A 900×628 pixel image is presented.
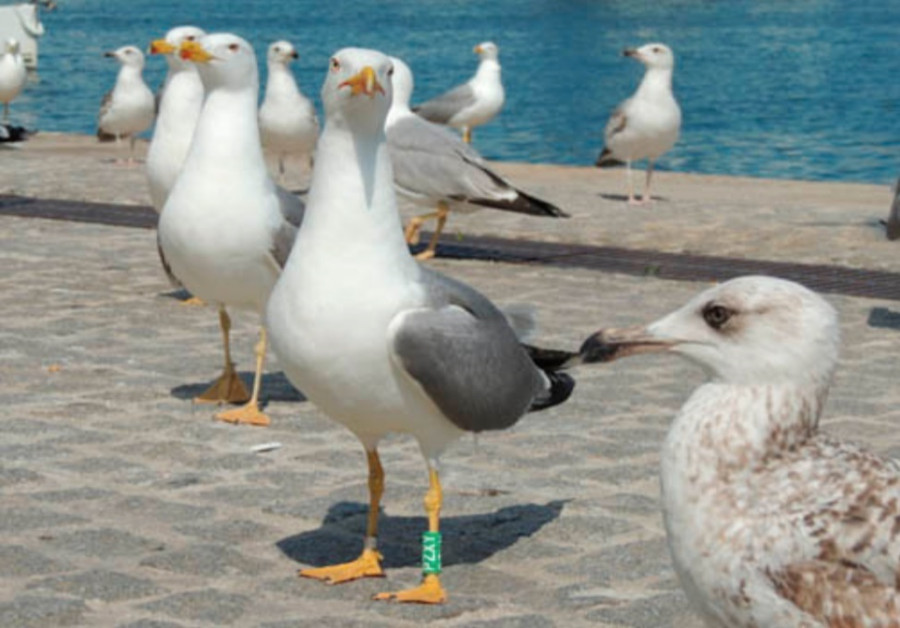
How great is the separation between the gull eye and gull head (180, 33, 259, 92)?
423 centimetres

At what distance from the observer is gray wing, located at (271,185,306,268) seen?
25.5 ft

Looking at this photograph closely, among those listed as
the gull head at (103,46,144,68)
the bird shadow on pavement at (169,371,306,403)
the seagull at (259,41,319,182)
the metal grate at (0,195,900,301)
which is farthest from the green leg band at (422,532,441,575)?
the gull head at (103,46,144,68)

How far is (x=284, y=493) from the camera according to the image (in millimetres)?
6828

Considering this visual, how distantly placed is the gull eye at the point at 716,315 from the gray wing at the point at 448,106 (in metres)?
16.8

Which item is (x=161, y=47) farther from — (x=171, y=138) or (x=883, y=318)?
(x=883, y=318)

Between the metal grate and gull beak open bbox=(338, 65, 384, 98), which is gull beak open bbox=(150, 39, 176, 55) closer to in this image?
gull beak open bbox=(338, 65, 384, 98)

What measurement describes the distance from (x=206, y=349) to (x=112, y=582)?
404 centimetres

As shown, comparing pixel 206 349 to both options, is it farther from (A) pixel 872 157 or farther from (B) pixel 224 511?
(A) pixel 872 157

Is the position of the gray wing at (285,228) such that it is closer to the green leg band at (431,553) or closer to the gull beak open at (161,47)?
the gull beak open at (161,47)

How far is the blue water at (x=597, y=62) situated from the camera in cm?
3516

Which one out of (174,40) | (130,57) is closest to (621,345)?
(174,40)

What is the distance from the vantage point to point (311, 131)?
57.9ft

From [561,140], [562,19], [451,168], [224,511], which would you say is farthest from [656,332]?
[562,19]

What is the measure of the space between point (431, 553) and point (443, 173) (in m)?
7.50
